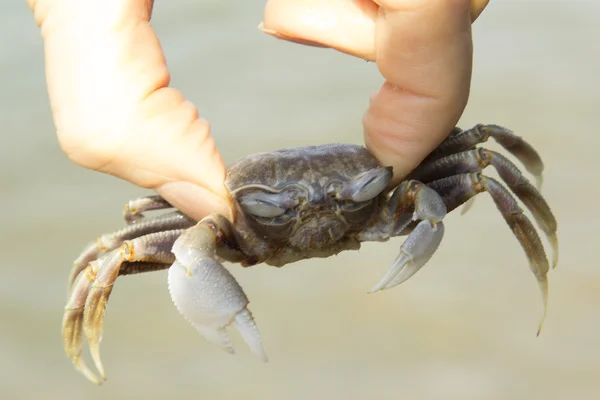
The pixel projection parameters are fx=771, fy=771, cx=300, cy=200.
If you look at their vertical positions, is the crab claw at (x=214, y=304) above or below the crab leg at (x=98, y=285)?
above

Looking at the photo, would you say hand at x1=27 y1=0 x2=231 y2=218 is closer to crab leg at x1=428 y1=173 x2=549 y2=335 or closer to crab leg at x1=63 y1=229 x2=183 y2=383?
crab leg at x1=63 y1=229 x2=183 y2=383

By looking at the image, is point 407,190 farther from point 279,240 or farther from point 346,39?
point 346,39

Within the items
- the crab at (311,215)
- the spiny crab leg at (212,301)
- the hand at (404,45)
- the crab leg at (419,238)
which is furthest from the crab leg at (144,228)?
the hand at (404,45)

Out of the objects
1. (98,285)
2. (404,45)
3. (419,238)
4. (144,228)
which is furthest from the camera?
(144,228)

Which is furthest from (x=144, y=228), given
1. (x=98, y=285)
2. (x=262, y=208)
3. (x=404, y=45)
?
(x=404, y=45)

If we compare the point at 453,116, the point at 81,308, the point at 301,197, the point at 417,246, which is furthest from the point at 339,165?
the point at 81,308

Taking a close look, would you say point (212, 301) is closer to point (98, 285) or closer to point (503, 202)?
point (98, 285)

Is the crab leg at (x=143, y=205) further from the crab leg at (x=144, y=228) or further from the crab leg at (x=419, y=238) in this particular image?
the crab leg at (x=419, y=238)
